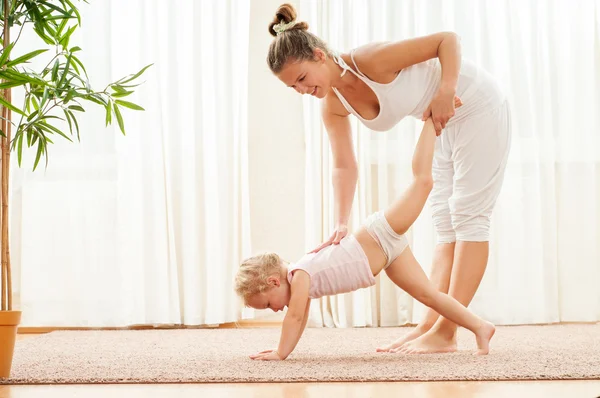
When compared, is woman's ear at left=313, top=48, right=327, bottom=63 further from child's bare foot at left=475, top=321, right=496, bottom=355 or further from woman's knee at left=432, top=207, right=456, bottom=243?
child's bare foot at left=475, top=321, right=496, bottom=355

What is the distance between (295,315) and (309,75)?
0.63 meters

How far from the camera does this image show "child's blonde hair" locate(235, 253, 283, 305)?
6.13 feet

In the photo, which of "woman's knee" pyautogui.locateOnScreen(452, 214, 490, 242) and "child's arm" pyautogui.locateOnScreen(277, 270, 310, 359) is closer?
"child's arm" pyautogui.locateOnScreen(277, 270, 310, 359)

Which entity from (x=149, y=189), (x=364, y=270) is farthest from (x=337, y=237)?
(x=149, y=189)

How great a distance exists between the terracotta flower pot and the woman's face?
87 centimetres

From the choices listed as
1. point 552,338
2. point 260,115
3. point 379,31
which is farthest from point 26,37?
point 552,338

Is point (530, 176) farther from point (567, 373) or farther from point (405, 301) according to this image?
point (567, 373)

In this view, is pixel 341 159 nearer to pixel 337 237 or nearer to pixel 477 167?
pixel 337 237

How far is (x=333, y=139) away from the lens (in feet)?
7.12

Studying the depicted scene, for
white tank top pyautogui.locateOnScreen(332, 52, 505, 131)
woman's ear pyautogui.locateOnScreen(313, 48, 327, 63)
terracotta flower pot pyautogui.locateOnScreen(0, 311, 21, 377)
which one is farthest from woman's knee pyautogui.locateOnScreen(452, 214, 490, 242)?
terracotta flower pot pyautogui.locateOnScreen(0, 311, 21, 377)

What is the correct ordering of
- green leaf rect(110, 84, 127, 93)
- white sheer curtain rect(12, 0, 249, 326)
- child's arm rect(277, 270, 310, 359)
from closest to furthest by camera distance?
child's arm rect(277, 270, 310, 359), green leaf rect(110, 84, 127, 93), white sheer curtain rect(12, 0, 249, 326)

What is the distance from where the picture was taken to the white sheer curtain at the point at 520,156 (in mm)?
3221

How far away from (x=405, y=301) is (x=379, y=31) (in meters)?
1.26

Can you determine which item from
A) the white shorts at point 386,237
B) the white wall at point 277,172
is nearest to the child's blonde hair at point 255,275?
the white shorts at point 386,237
